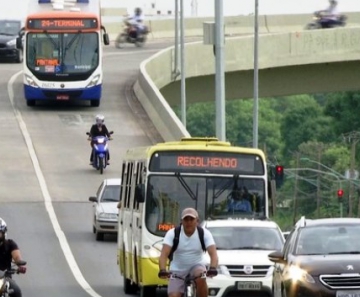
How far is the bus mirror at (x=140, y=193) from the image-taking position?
2322 centimetres

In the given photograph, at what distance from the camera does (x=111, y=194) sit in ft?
116

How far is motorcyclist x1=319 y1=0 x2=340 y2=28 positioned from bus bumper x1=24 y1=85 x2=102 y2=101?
19141mm

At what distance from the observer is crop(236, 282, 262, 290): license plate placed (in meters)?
21.8

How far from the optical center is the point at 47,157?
4694 centimetres

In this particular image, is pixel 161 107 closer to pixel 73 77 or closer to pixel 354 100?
pixel 73 77

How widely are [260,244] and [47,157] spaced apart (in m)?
24.8

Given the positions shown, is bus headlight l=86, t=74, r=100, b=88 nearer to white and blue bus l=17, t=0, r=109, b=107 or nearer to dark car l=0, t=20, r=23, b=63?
white and blue bus l=17, t=0, r=109, b=107

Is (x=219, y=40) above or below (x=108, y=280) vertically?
above

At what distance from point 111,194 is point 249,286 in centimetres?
1378

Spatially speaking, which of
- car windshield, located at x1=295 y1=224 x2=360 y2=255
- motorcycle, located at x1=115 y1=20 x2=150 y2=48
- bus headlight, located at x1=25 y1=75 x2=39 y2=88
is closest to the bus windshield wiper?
car windshield, located at x1=295 y1=224 x2=360 y2=255

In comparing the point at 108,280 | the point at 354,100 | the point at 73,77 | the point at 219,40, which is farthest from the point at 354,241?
the point at 354,100

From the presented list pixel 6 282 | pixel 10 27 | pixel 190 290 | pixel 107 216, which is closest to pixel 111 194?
pixel 107 216

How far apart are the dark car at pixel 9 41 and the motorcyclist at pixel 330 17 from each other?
1333 cm

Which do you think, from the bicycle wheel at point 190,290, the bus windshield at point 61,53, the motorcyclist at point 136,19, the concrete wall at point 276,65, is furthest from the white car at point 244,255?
the motorcyclist at point 136,19
